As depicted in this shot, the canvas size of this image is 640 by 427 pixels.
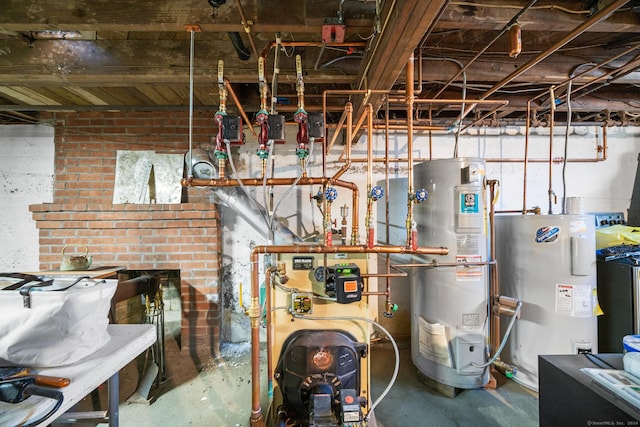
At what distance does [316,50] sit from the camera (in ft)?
5.08

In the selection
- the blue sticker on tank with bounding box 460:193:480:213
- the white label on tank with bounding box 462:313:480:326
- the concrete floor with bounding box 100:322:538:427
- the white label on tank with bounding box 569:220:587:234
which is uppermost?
the blue sticker on tank with bounding box 460:193:480:213

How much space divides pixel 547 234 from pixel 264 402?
223cm

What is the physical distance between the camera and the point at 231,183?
1.35m

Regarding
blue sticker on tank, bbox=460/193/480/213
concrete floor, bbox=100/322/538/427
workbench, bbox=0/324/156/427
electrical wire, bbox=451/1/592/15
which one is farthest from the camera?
blue sticker on tank, bbox=460/193/480/213

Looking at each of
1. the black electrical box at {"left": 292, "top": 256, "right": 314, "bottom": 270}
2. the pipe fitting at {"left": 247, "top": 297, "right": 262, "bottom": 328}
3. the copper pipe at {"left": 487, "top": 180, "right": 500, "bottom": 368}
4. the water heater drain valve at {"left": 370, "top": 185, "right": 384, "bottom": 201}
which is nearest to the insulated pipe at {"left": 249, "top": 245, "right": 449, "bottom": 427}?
the pipe fitting at {"left": 247, "top": 297, "right": 262, "bottom": 328}

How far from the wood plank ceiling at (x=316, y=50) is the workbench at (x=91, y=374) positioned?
4.07 ft

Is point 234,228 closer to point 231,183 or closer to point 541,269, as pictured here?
point 231,183

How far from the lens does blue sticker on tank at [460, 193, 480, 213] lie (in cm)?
168

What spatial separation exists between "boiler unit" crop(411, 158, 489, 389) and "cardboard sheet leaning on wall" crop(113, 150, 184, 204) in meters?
2.16

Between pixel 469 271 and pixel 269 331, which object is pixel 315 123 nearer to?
pixel 269 331

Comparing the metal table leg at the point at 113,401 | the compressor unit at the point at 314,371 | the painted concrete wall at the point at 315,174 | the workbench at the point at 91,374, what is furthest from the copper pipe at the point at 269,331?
the painted concrete wall at the point at 315,174

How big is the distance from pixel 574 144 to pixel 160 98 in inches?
153

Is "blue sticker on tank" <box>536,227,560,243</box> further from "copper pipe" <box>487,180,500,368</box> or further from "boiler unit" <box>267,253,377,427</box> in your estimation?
"boiler unit" <box>267,253,377,427</box>

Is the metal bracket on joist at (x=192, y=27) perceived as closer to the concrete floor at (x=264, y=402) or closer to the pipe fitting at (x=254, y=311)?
the pipe fitting at (x=254, y=311)
